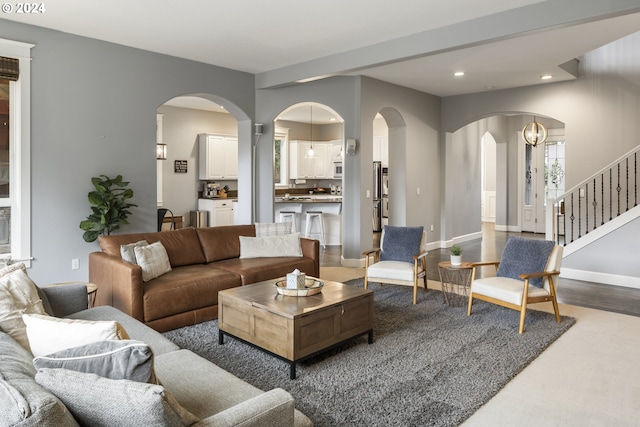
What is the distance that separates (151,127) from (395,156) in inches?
162

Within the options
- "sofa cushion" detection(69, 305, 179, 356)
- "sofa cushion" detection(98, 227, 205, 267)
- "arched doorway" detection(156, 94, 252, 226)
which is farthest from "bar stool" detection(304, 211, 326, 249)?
"sofa cushion" detection(69, 305, 179, 356)

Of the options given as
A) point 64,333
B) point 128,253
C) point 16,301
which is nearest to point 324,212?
point 128,253

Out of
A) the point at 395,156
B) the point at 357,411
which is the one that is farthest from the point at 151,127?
the point at 357,411

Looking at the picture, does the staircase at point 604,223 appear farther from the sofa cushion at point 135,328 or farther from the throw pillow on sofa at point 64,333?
the throw pillow on sofa at point 64,333

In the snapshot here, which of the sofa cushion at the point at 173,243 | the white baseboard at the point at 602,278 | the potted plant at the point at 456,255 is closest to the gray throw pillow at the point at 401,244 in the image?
the potted plant at the point at 456,255

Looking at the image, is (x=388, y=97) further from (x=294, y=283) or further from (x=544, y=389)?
(x=544, y=389)

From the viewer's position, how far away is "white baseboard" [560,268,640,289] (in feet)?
18.8

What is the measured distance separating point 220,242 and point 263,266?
706mm

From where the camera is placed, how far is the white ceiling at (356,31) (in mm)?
4293

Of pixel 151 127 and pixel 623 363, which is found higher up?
pixel 151 127

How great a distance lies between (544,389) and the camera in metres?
2.93

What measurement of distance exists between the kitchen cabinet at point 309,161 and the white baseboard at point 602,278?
6603 mm

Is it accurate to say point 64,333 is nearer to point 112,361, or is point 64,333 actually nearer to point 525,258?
point 112,361

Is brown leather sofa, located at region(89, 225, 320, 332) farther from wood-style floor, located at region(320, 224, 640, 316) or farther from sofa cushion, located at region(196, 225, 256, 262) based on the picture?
wood-style floor, located at region(320, 224, 640, 316)
